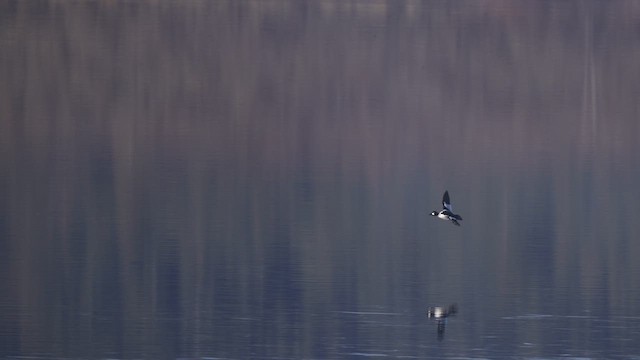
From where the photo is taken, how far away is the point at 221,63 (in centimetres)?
3562

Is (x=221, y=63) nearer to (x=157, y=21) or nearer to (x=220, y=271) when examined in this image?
(x=157, y=21)

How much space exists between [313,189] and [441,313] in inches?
239

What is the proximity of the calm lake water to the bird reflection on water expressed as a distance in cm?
6

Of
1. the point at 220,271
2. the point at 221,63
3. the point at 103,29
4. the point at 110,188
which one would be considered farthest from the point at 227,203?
the point at 103,29

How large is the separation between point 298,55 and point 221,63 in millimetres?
2033

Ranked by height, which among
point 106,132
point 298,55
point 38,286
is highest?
point 298,55

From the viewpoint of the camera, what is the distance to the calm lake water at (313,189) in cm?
1432

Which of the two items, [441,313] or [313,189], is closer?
[441,313]

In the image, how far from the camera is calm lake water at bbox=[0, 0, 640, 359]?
1432 centimetres

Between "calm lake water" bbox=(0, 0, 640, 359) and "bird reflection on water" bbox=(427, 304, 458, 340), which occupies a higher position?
"calm lake water" bbox=(0, 0, 640, 359)

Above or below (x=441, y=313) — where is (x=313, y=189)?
above

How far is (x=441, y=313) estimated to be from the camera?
14.9 meters

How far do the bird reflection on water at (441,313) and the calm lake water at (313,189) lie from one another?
6 cm

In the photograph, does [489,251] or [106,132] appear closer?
[489,251]
